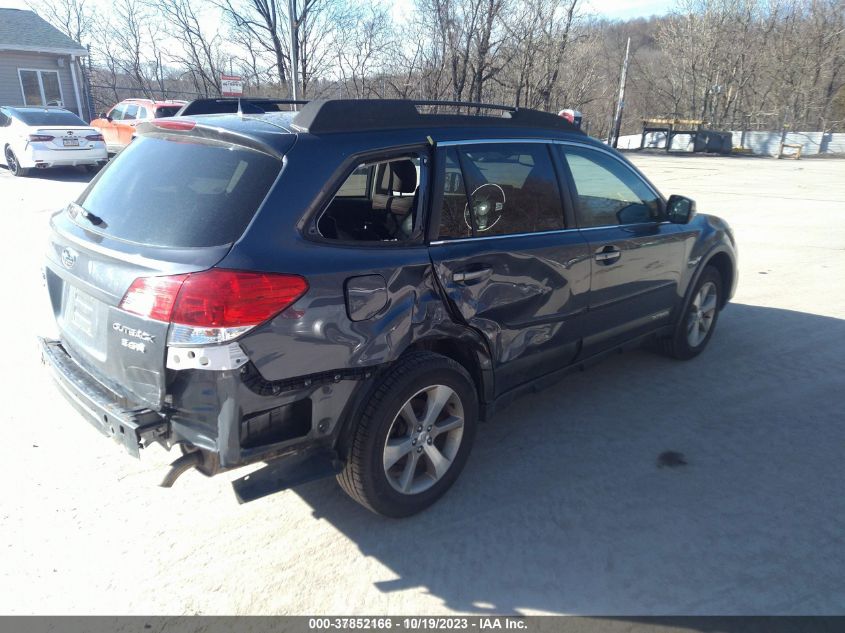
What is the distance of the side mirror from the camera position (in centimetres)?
432

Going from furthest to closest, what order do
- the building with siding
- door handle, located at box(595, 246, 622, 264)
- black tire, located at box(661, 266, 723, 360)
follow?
the building with siding
black tire, located at box(661, 266, 723, 360)
door handle, located at box(595, 246, 622, 264)

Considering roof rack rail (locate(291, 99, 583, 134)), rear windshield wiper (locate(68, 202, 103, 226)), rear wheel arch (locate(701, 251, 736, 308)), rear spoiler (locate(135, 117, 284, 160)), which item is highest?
roof rack rail (locate(291, 99, 583, 134))

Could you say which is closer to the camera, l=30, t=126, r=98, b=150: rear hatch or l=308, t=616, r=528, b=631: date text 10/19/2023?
l=308, t=616, r=528, b=631: date text 10/19/2023

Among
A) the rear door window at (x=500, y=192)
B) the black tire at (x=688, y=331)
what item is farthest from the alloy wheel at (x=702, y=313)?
the rear door window at (x=500, y=192)

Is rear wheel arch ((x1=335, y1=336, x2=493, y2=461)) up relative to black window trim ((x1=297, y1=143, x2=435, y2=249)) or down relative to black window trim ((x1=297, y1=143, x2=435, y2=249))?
down

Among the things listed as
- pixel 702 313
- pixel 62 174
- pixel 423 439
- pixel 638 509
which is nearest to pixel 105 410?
pixel 423 439

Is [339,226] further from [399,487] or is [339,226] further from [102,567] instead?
[102,567]

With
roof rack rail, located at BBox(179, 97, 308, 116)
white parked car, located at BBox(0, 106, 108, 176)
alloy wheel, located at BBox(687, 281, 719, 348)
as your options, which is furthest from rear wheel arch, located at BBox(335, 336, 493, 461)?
white parked car, located at BBox(0, 106, 108, 176)

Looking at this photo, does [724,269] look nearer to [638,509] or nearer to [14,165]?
[638,509]

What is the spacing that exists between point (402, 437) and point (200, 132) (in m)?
1.71

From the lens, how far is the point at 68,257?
2.83m

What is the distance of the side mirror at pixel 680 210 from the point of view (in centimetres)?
432

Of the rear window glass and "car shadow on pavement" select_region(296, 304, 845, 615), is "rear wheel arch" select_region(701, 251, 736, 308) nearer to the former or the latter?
"car shadow on pavement" select_region(296, 304, 845, 615)

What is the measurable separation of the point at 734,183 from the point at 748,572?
19.2 metres
